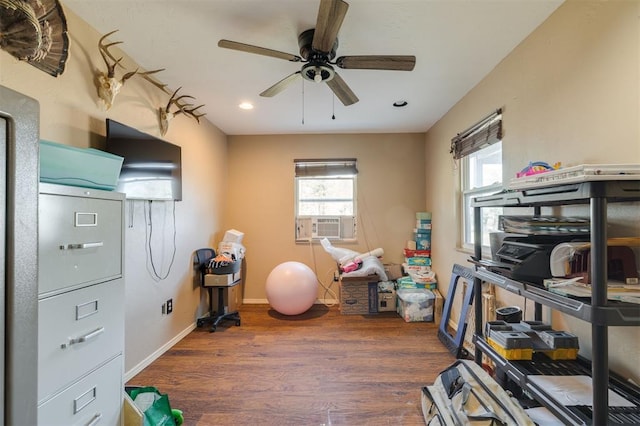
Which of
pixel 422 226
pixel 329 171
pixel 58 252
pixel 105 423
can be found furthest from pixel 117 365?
pixel 422 226

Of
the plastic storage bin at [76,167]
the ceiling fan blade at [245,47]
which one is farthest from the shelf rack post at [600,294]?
the plastic storage bin at [76,167]

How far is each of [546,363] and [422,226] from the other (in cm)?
249

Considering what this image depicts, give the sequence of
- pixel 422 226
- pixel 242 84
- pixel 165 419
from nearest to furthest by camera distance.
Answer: pixel 165 419 < pixel 242 84 < pixel 422 226

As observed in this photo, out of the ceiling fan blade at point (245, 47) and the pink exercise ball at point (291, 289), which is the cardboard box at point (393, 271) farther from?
the ceiling fan blade at point (245, 47)

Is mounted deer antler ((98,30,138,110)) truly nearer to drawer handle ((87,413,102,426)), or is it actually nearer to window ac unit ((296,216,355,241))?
drawer handle ((87,413,102,426))

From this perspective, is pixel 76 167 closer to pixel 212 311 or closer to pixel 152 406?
pixel 152 406

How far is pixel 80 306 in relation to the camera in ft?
3.86

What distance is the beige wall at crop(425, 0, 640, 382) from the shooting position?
3.99ft

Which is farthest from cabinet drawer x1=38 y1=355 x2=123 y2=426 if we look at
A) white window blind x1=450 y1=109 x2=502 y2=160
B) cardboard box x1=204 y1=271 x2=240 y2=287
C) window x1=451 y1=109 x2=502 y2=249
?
white window blind x1=450 y1=109 x2=502 y2=160

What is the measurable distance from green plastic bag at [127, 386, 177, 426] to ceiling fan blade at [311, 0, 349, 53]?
2314mm

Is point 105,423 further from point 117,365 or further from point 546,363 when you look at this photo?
point 546,363

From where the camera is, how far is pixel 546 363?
4.57 feet

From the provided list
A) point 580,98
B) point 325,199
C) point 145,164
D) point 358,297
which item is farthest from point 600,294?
point 325,199

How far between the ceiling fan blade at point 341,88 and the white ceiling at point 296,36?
0.25m
